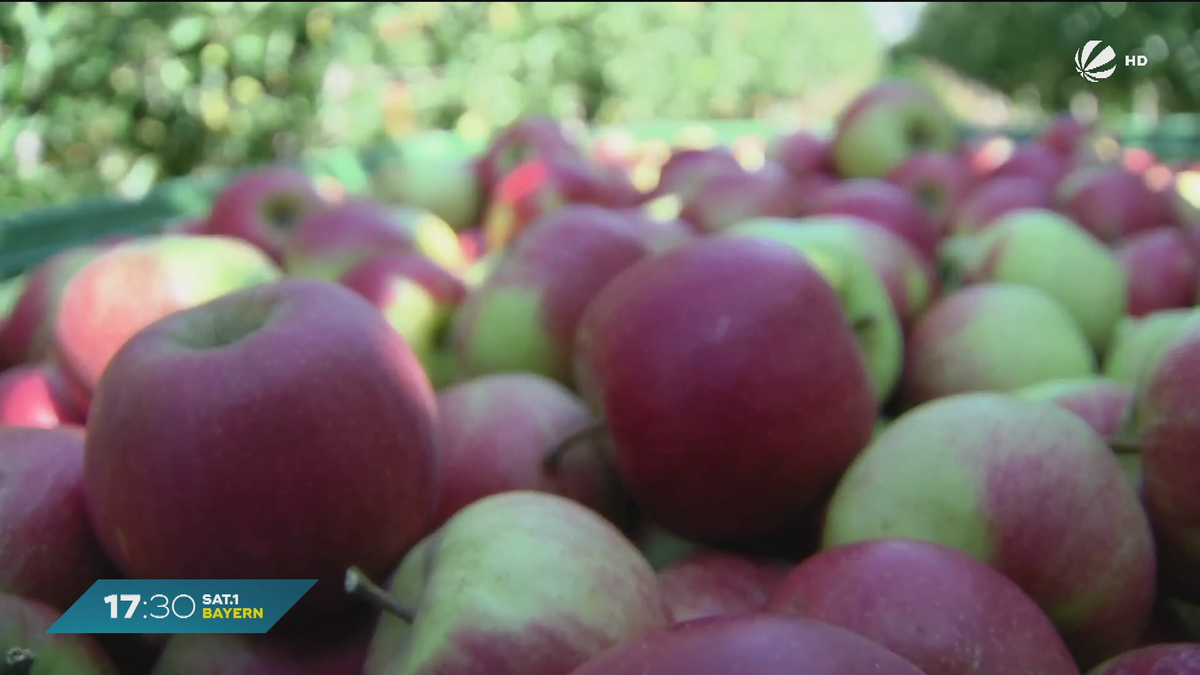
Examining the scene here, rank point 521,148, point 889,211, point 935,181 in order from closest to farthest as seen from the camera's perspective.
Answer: point 889,211, point 935,181, point 521,148

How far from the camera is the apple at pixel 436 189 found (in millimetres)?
1845

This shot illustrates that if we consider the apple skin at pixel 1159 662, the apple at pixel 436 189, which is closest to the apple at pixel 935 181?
the apple at pixel 436 189

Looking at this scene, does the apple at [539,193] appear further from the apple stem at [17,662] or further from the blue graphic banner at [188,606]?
the apple stem at [17,662]

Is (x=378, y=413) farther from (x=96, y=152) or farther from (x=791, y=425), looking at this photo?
(x=96, y=152)

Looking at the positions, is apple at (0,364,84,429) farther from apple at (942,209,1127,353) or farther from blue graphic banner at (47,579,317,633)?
apple at (942,209,1127,353)

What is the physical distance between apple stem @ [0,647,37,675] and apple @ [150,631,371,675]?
133 mm

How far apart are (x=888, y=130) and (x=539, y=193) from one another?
101cm

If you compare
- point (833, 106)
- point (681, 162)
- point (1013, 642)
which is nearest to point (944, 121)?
point (681, 162)

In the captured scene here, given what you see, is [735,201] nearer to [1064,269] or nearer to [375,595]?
[1064,269]

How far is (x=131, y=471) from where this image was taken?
58cm

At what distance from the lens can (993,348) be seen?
100cm

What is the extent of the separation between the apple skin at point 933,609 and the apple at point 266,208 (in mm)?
1101

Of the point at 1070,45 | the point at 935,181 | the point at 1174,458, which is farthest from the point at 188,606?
the point at 1070,45

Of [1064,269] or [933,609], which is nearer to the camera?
[933,609]
